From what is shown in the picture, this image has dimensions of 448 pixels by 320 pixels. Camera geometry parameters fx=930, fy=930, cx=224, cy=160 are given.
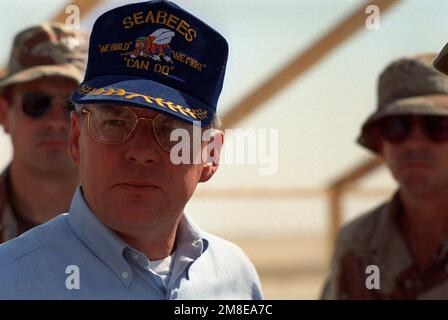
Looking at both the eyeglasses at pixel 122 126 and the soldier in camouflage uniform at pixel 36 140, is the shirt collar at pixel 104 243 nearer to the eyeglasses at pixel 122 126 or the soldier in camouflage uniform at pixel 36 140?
the eyeglasses at pixel 122 126

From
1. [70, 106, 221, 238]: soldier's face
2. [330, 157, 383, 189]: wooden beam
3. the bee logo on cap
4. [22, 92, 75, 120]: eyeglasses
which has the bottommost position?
[330, 157, 383, 189]: wooden beam

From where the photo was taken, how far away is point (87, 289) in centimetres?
198

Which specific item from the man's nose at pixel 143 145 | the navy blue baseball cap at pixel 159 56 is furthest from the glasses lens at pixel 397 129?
the man's nose at pixel 143 145

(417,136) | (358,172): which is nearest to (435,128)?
(417,136)

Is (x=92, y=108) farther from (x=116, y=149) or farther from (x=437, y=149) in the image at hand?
(x=437, y=149)

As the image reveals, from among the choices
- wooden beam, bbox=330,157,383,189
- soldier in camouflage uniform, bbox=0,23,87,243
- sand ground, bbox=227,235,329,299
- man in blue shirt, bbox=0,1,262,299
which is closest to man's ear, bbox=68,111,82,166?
man in blue shirt, bbox=0,1,262,299

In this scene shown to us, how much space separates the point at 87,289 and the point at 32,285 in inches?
4.8

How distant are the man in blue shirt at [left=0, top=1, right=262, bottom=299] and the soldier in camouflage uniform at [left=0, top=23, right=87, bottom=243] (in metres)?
1.28

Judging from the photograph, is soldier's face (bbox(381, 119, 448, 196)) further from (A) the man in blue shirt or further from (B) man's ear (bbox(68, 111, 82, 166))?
(B) man's ear (bbox(68, 111, 82, 166))

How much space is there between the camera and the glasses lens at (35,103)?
3495 mm

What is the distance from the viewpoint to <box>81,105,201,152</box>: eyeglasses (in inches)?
77.0
